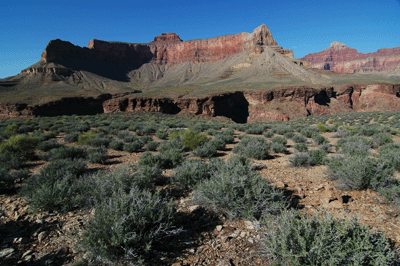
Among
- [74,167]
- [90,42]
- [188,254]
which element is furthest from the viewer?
[90,42]

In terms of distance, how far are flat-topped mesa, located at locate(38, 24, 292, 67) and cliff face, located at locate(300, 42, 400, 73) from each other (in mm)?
130058

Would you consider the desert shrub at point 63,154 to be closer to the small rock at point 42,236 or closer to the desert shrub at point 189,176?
the small rock at point 42,236

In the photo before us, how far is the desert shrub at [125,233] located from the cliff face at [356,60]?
19996 centimetres

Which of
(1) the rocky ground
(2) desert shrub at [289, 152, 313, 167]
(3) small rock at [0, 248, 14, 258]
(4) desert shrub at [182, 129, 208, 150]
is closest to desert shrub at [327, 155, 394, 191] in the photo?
(1) the rocky ground

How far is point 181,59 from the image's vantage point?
100188 mm

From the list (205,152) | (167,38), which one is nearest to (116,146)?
(205,152)

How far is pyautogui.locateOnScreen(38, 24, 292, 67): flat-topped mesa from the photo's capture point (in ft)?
248

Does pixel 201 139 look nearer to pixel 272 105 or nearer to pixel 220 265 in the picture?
pixel 220 265

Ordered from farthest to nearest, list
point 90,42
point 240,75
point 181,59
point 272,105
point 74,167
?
point 181,59
point 90,42
point 240,75
point 272,105
point 74,167

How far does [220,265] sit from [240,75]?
6709 cm

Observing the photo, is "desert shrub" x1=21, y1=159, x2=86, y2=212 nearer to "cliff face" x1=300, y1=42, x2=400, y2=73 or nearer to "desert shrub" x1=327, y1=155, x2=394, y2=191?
"desert shrub" x1=327, y1=155, x2=394, y2=191

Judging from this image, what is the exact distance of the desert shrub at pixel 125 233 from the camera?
7.30ft

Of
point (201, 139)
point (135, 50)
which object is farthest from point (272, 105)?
point (135, 50)

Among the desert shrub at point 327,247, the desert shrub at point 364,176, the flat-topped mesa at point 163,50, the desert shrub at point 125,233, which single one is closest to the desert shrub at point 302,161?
the desert shrub at point 364,176
